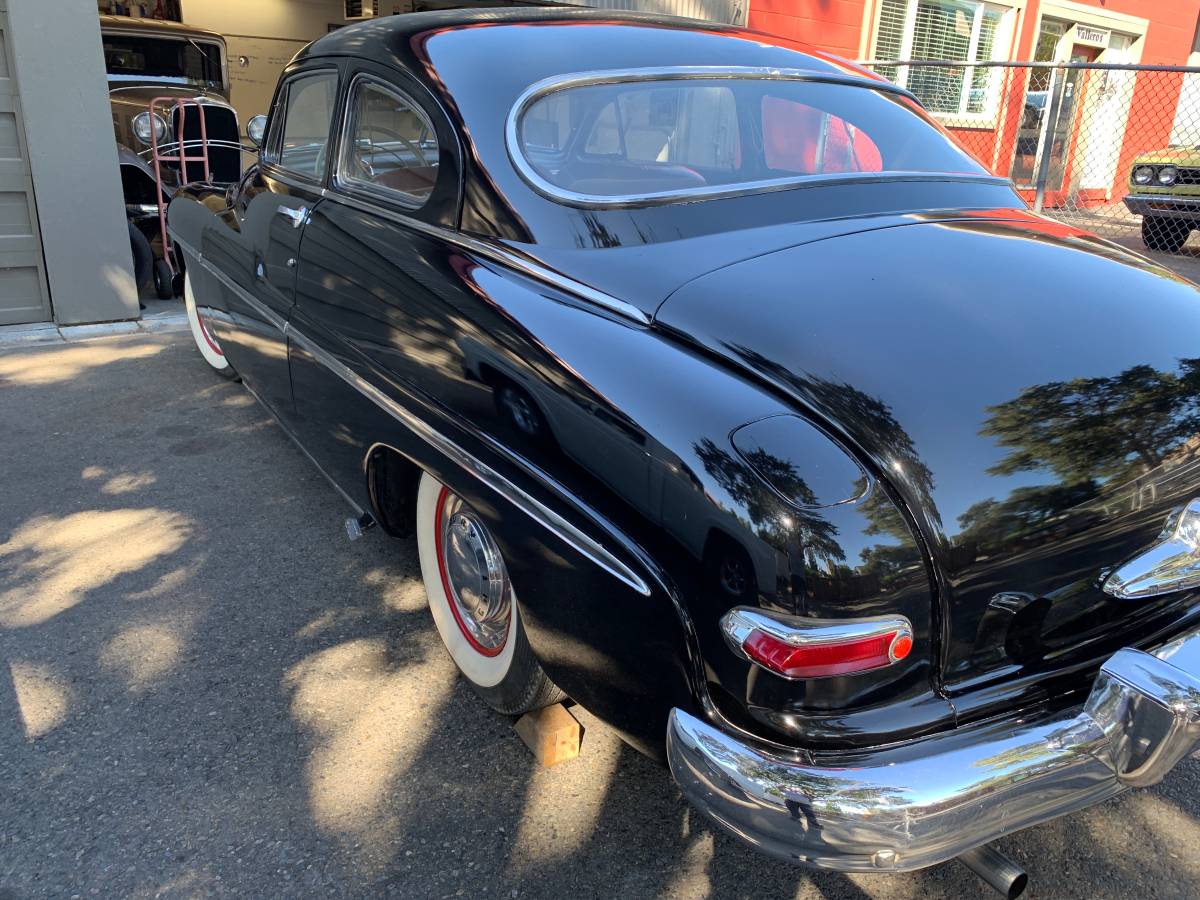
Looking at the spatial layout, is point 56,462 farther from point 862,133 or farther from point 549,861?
point 862,133

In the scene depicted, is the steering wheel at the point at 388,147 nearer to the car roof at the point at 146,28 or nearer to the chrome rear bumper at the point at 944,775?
the chrome rear bumper at the point at 944,775

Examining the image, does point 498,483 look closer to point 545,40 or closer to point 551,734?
point 551,734

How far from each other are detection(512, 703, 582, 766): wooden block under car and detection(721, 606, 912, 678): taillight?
38.5 inches

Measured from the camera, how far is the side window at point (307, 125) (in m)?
3.38

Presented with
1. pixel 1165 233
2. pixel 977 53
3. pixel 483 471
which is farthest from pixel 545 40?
pixel 977 53

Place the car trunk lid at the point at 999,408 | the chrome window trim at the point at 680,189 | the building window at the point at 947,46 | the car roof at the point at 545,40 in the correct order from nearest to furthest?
the car trunk lid at the point at 999,408 → the chrome window trim at the point at 680,189 → the car roof at the point at 545,40 → the building window at the point at 947,46

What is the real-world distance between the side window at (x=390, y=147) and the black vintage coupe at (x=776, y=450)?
0.02m

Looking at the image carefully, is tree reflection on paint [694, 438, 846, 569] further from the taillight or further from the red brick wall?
the red brick wall

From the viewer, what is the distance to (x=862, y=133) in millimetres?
3088

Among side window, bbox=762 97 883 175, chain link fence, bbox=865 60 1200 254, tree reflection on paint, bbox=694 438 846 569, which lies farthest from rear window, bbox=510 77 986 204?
chain link fence, bbox=865 60 1200 254

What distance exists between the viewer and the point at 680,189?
253cm

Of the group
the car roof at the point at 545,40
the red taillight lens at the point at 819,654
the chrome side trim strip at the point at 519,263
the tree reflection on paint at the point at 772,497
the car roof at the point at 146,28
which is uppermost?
the car roof at the point at 146,28

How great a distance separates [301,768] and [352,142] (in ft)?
6.63

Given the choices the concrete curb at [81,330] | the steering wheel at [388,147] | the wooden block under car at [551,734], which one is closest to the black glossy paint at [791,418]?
the steering wheel at [388,147]
